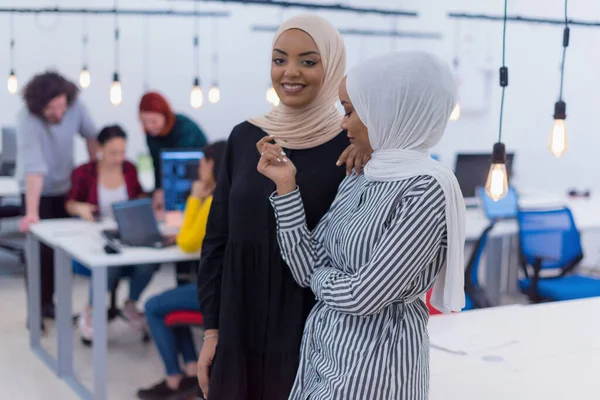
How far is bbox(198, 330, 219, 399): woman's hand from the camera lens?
1837 millimetres

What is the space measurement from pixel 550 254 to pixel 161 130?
2495 mm

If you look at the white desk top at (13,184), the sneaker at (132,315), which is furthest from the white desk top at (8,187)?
the sneaker at (132,315)

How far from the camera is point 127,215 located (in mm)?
3623

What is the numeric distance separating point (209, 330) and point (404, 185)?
708 millimetres

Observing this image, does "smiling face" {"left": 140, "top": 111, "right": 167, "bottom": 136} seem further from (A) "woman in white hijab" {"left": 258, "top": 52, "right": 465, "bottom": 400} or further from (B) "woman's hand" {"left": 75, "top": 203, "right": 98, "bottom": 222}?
(A) "woman in white hijab" {"left": 258, "top": 52, "right": 465, "bottom": 400}

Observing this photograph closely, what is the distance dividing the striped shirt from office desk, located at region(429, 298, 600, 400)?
1.26 ft

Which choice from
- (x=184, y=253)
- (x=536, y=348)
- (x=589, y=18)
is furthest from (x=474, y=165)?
(x=536, y=348)

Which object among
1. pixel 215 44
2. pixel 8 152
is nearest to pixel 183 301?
pixel 8 152

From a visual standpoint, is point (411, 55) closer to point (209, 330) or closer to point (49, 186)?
point (209, 330)

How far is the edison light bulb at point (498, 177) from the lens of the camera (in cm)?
223

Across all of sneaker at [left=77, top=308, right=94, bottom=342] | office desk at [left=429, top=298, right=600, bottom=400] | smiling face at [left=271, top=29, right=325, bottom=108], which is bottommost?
sneaker at [left=77, top=308, right=94, bottom=342]

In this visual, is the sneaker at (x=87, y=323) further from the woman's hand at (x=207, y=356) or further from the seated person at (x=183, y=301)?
the woman's hand at (x=207, y=356)

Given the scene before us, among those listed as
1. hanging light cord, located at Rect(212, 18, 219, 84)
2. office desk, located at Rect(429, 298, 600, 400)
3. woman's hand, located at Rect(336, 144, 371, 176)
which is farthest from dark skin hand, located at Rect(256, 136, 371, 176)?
hanging light cord, located at Rect(212, 18, 219, 84)

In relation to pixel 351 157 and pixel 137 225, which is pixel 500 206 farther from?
pixel 351 157
